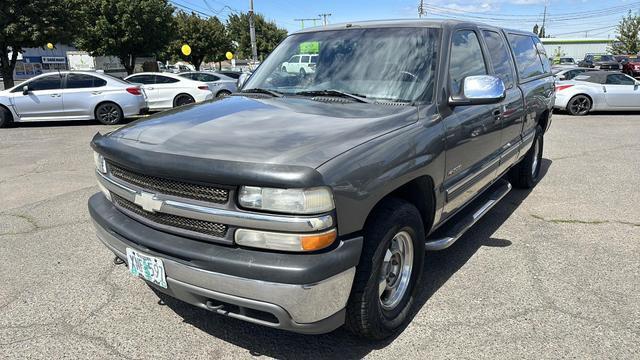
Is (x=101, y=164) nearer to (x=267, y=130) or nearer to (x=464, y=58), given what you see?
(x=267, y=130)

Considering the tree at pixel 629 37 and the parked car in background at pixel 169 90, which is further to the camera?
the tree at pixel 629 37

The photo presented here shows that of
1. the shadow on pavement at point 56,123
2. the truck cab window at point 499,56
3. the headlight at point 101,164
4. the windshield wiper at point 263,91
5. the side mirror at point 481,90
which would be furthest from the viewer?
the shadow on pavement at point 56,123

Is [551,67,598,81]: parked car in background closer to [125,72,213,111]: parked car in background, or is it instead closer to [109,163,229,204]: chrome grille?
[125,72,213,111]: parked car in background

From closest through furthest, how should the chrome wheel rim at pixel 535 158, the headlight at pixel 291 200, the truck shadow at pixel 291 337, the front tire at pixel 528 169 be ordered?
the headlight at pixel 291 200
the truck shadow at pixel 291 337
the front tire at pixel 528 169
the chrome wheel rim at pixel 535 158

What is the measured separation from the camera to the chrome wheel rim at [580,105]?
14.4 m

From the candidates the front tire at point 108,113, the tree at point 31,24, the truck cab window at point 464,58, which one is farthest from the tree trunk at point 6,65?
the truck cab window at point 464,58

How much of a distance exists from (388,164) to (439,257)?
1830 millimetres

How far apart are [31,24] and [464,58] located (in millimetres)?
18862

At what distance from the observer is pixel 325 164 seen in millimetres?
2166

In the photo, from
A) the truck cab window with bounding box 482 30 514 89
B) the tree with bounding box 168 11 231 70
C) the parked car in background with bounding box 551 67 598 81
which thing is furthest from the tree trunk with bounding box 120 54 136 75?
the truck cab window with bounding box 482 30 514 89

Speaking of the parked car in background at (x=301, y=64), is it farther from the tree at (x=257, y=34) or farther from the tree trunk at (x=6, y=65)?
the tree at (x=257, y=34)

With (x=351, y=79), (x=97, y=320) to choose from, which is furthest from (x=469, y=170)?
(x=97, y=320)

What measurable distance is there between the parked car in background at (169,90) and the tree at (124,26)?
11.6 m

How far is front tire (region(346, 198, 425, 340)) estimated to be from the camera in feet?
7.96
